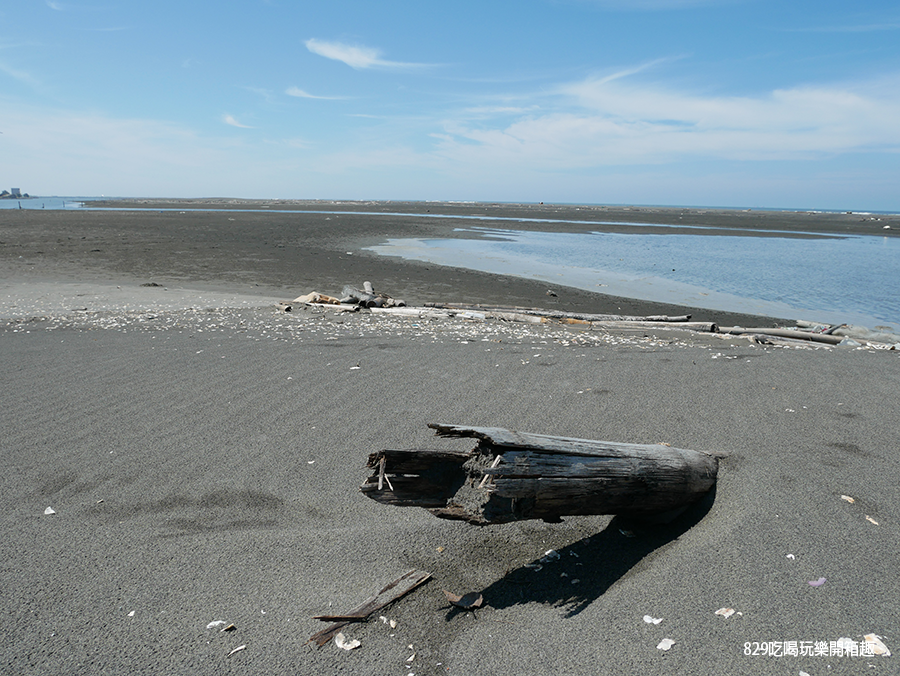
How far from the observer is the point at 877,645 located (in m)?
2.56

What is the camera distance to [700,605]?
288 cm

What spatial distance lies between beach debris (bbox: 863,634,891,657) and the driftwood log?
3.94 ft

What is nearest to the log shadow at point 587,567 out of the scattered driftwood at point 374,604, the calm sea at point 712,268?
the scattered driftwood at point 374,604

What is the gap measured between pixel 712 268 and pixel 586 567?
84.1 feet

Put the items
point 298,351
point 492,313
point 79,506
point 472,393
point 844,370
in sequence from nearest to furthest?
point 79,506 < point 472,393 < point 844,370 < point 298,351 < point 492,313

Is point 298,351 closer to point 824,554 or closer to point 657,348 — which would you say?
point 657,348

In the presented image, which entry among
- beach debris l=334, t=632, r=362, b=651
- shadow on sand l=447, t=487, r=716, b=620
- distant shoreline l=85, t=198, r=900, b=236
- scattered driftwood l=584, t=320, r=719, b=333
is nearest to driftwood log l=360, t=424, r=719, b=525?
shadow on sand l=447, t=487, r=716, b=620

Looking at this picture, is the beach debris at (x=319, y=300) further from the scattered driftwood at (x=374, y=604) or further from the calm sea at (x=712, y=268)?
the scattered driftwood at (x=374, y=604)

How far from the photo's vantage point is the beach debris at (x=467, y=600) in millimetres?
3057

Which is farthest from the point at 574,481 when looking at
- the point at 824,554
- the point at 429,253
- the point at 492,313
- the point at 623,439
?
the point at 429,253

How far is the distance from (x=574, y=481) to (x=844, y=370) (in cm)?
615

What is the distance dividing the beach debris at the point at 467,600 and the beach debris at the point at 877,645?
1.83 metres

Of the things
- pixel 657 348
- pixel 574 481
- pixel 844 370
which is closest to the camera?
pixel 574 481

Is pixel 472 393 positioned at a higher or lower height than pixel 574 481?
lower
